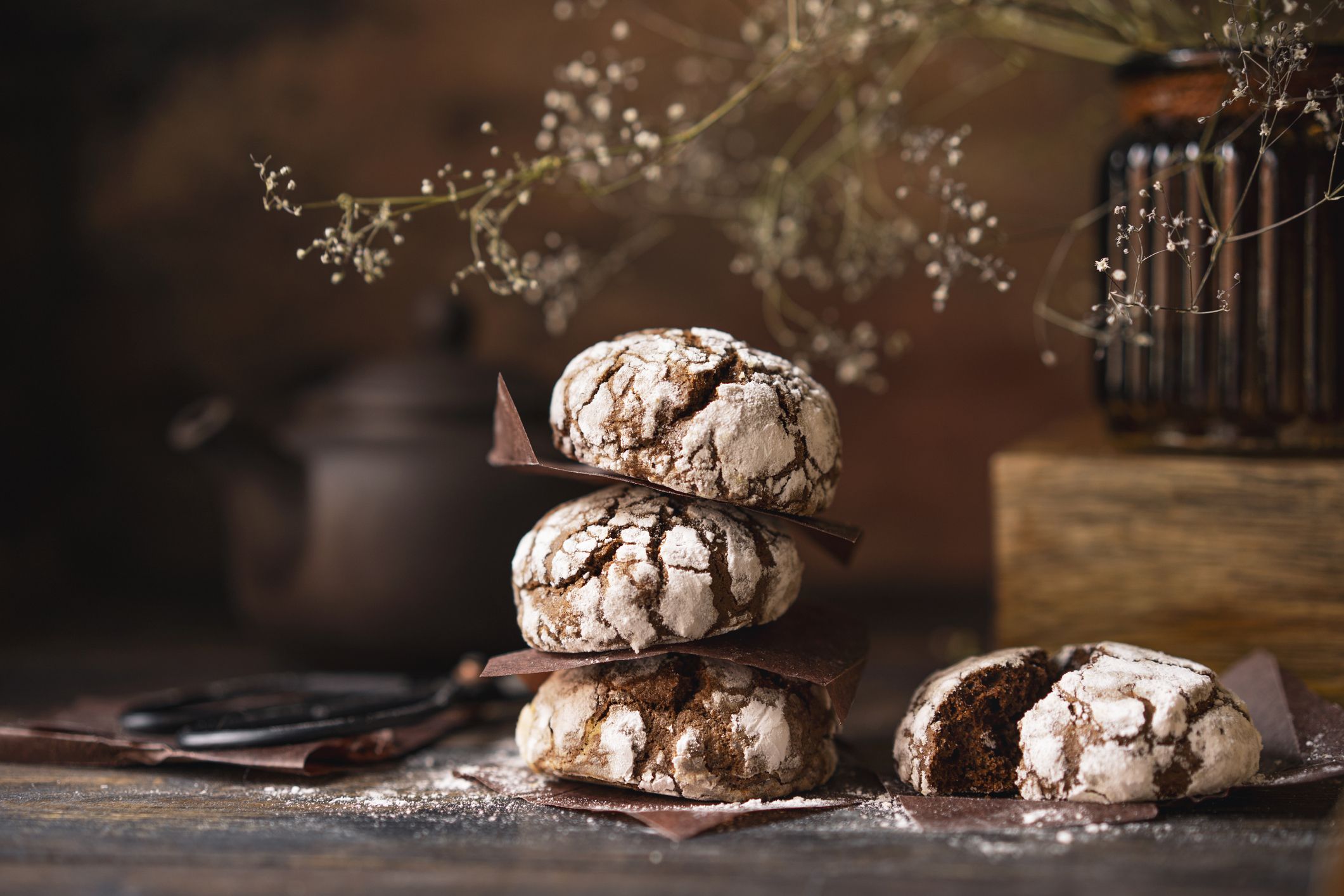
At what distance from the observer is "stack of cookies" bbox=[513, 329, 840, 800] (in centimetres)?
92

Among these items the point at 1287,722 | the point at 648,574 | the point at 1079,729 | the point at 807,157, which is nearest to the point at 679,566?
the point at 648,574

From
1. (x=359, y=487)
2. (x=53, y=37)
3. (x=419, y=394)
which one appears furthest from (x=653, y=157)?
(x=53, y=37)

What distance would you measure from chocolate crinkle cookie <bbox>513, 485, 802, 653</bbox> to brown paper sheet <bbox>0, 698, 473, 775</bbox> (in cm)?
24

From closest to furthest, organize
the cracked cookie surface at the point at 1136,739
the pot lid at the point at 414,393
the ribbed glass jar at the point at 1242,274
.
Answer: the cracked cookie surface at the point at 1136,739 < the ribbed glass jar at the point at 1242,274 < the pot lid at the point at 414,393

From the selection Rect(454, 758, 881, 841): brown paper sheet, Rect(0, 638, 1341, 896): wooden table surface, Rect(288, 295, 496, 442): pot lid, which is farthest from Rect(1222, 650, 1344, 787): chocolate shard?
Rect(288, 295, 496, 442): pot lid

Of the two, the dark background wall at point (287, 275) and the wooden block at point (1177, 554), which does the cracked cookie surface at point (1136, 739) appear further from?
the dark background wall at point (287, 275)

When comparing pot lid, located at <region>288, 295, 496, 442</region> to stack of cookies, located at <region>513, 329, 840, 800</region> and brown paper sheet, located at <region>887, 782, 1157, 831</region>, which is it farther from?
brown paper sheet, located at <region>887, 782, 1157, 831</region>

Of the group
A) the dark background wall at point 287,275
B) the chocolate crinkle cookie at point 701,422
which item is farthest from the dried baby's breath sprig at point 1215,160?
the dark background wall at point 287,275

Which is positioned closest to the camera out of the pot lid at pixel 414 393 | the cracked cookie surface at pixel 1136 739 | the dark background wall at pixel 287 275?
the cracked cookie surface at pixel 1136 739

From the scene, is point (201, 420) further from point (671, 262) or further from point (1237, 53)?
point (1237, 53)

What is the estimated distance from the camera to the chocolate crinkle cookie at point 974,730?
0.96m

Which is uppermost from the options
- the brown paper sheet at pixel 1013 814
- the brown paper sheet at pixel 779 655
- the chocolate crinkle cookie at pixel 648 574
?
the chocolate crinkle cookie at pixel 648 574

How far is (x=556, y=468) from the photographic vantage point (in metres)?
0.96

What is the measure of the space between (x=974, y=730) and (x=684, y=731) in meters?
0.25
